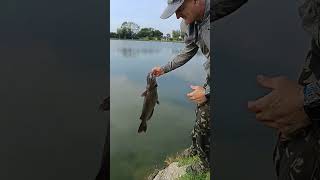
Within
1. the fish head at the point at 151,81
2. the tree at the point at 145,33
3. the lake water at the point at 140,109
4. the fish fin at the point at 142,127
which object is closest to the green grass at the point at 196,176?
the lake water at the point at 140,109

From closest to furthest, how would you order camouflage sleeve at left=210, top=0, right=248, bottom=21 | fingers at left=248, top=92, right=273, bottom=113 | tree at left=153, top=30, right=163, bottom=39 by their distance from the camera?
1. fingers at left=248, top=92, right=273, bottom=113
2. camouflage sleeve at left=210, top=0, right=248, bottom=21
3. tree at left=153, top=30, right=163, bottom=39

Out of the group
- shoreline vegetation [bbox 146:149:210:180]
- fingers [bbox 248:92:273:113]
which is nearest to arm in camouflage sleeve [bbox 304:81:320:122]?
fingers [bbox 248:92:273:113]

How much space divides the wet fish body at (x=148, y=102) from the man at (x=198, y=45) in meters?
0.07

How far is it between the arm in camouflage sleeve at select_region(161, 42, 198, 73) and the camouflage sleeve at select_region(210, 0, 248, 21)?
172 mm

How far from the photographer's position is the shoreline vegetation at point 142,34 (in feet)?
7.97

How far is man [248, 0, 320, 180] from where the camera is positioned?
210cm

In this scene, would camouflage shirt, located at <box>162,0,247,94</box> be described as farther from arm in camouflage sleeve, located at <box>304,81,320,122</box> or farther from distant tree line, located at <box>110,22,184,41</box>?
arm in camouflage sleeve, located at <box>304,81,320,122</box>

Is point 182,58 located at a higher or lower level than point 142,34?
lower

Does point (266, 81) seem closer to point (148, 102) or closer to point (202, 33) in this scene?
point (202, 33)

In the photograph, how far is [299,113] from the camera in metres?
2.11

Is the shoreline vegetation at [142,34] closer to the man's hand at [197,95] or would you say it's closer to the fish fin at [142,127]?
the man's hand at [197,95]

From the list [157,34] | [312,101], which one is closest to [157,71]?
[157,34]

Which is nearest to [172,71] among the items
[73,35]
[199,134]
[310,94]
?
[199,134]

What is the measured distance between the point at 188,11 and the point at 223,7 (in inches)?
7.0
